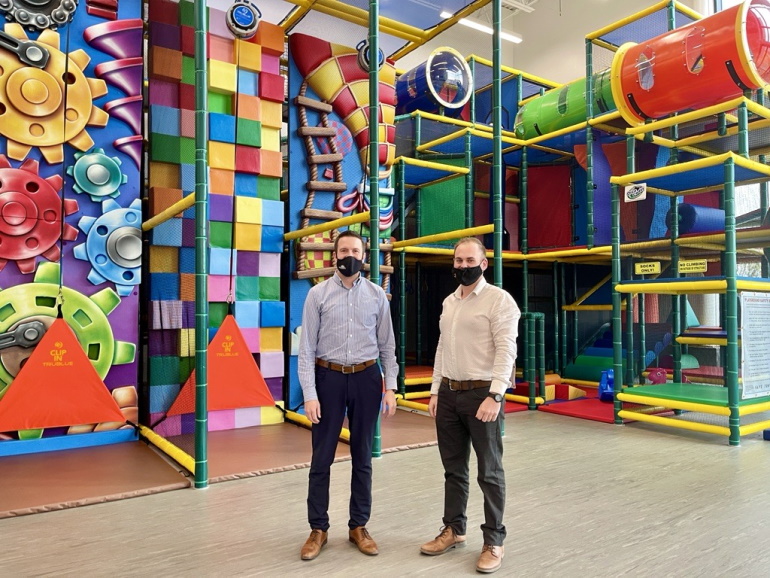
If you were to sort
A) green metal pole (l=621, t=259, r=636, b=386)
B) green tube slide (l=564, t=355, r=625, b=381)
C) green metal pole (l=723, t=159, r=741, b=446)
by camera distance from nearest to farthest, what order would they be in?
green metal pole (l=723, t=159, r=741, b=446) < green metal pole (l=621, t=259, r=636, b=386) < green tube slide (l=564, t=355, r=625, b=381)

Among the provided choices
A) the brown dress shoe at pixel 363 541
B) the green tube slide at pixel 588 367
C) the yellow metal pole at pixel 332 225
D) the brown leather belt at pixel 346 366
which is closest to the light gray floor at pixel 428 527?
the brown dress shoe at pixel 363 541

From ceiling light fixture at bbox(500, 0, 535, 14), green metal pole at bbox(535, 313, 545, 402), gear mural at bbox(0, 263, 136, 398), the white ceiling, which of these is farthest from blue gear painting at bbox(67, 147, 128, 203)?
ceiling light fixture at bbox(500, 0, 535, 14)

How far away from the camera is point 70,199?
489cm

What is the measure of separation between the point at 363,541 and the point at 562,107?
6.54 meters

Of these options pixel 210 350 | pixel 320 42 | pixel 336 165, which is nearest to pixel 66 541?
pixel 210 350

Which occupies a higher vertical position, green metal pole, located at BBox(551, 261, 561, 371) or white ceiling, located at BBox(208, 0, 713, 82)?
white ceiling, located at BBox(208, 0, 713, 82)

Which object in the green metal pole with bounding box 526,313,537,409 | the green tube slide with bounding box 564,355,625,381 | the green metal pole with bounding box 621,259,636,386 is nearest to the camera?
the green metal pole with bounding box 621,259,636,386

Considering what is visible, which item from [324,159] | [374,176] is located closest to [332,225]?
[374,176]

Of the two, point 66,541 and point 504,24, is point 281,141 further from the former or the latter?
point 504,24

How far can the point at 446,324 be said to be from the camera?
9.64 ft

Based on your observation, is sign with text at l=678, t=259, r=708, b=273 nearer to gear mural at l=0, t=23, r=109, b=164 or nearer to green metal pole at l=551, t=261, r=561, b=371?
green metal pole at l=551, t=261, r=561, b=371

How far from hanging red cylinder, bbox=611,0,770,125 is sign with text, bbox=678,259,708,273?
1616 millimetres

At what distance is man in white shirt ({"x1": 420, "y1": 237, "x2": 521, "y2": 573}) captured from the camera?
106 inches

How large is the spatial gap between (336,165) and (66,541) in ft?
14.0
